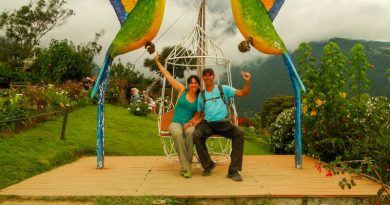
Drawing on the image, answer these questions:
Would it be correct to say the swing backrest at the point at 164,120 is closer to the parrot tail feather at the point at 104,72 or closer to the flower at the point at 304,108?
the parrot tail feather at the point at 104,72

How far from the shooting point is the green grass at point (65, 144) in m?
5.52

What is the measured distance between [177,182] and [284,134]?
14.1ft

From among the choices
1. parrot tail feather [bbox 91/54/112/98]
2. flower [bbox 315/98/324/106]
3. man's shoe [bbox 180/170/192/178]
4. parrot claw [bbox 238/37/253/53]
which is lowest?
man's shoe [bbox 180/170/192/178]

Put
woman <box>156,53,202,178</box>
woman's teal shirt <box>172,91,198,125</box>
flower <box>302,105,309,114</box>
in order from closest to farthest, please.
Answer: woman <box>156,53,202,178</box> < woman's teal shirt <box>172,91,198,125</box> < flower <box>302,105,309,114</box>

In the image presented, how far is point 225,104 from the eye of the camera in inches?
202

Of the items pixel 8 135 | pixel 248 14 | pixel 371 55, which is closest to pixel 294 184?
pixel 248 14

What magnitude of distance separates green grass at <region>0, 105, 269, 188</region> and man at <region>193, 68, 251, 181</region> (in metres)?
2.05

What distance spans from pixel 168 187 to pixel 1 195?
5.02 ft

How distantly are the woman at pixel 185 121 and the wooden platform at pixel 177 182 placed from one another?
241 mm

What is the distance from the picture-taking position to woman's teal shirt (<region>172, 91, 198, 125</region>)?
5.20 meters

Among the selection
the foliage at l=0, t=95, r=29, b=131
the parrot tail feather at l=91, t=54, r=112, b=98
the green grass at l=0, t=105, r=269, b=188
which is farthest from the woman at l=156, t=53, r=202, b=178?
the foliage at l=0, t=95, r=29, b=131

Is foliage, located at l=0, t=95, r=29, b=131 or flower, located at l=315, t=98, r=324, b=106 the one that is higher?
flower, located at l=315, t=98, r=324, b=106

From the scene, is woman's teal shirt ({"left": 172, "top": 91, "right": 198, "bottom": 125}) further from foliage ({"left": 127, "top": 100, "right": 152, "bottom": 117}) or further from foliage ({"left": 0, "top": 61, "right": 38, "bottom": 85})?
foliage ({"left": 0, "top": 61, "right": 38, "bottom": 85})

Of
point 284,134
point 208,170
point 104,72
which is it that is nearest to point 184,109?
point 208,170
